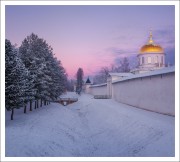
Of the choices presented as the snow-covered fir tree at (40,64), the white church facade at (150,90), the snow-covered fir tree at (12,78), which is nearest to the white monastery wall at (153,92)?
the white church facade at (150,90)

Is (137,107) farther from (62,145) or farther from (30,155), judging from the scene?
(30,155)

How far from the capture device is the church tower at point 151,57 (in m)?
52.6

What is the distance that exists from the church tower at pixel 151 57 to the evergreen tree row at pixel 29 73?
2405 cm

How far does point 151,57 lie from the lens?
53.0 metres

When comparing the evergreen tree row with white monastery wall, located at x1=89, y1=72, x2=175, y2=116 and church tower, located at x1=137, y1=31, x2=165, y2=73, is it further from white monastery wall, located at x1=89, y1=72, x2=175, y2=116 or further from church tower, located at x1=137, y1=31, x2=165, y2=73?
church tower, located at x1=137, y1=31, x2=165, y2=73

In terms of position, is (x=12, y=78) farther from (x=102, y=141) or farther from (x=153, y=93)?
(x=153, y=93)

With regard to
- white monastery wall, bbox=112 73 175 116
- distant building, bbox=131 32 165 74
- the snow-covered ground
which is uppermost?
distant building, bbox=131 32 165 74

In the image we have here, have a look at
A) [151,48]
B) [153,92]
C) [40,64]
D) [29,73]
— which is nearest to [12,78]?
[29,73]

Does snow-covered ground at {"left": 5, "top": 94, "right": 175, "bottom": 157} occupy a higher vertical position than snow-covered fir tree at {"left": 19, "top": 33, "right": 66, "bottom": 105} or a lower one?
lower

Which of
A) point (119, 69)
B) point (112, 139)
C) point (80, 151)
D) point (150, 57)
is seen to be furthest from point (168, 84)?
point (119, 69)

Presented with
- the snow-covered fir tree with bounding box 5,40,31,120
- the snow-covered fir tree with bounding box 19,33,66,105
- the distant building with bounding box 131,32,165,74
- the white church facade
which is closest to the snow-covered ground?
the snow-covered fir tree with bounding box 5,40,31,120

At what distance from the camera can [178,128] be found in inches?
520

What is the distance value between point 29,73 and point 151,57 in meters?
33.8

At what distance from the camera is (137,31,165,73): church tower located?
52559 mm
